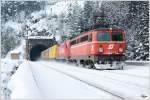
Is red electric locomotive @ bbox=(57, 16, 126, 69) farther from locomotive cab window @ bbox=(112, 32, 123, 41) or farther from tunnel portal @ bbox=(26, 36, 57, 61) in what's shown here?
tunnel portal @ bbox=(26, 36, 57, 61)

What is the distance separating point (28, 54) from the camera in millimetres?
86562

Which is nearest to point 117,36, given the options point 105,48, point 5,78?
point 105,48

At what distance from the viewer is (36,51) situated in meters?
96.9

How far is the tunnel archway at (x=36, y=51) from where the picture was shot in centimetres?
9128

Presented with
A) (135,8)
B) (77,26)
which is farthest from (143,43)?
(77,26)

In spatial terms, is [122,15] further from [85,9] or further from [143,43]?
[143,43]

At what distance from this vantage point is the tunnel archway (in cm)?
9128

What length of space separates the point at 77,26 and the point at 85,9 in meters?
4.45

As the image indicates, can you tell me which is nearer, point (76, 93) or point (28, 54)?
point (76, 93)

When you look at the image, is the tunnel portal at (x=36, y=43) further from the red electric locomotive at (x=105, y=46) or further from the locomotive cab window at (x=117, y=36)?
the locomotive cab window at (x=117, y=36)

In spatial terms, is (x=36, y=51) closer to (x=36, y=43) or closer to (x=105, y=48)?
(x=36, y=43)

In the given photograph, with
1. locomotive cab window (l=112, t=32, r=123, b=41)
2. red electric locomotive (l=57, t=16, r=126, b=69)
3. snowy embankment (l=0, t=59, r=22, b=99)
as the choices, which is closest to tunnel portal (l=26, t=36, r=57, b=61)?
snowy embankment (l=0, t=59, r=22, b=99)

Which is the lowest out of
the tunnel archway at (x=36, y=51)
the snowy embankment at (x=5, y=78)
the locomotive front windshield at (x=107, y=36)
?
the snowy embankment at (x=5, y=78)

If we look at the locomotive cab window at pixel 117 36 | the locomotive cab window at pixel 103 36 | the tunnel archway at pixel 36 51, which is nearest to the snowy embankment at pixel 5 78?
the locomotive cab window at pixel 103 36
